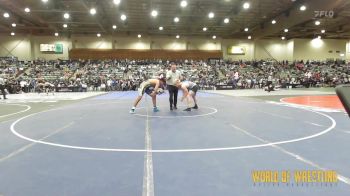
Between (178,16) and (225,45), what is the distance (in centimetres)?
1510

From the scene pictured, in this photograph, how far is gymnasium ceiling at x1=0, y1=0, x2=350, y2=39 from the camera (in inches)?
1047

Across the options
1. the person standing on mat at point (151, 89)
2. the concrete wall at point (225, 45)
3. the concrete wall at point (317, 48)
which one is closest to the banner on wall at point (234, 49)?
the concrete wall at point (225, 45)

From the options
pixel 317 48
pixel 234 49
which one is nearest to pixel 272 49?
pixel 234 49

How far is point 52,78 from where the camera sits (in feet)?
99.8

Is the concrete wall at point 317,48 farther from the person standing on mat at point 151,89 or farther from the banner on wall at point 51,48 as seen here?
the person standing on mat at point 151,89

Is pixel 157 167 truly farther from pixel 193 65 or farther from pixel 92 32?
pixel 92 32

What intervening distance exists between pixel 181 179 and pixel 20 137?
4.06 metres

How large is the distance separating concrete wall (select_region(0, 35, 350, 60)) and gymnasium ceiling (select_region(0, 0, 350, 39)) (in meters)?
1.10

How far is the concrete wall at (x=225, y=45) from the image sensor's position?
138 feet

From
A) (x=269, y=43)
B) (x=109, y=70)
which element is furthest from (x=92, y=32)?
(x=269, y=43)

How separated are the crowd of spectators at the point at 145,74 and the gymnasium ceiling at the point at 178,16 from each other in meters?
4.60

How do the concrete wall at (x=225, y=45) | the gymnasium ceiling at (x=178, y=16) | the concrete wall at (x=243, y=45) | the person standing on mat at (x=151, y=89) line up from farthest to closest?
the concrete wall at (x=243, y=45) < the concrete wall at (x=225, y=45) < the gymnasium ceiling at (x=178, y=16) < the person standing on mat at (x=151, y=89)

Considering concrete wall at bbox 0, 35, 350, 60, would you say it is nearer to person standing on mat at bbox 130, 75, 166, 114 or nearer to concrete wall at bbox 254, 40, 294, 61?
concrete wall at bbox 254, 40, 294, 61

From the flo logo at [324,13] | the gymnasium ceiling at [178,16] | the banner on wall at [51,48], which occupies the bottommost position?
the banner on wall at [51,48]
